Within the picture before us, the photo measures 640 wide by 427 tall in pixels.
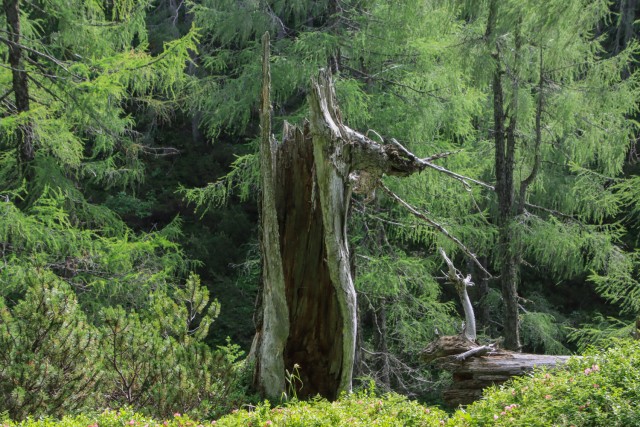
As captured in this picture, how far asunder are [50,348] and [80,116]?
4.04 meters

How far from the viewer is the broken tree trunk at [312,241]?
5836 mm

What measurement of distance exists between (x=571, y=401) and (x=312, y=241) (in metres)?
2.67

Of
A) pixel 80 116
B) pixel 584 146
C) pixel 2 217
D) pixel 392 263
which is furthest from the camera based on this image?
pixel 584 146

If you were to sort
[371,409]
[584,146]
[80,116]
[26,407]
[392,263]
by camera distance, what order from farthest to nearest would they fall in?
[584,146], [392,263], [80,116], [26,407], [371,409]

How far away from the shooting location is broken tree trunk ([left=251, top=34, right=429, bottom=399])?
584 cm

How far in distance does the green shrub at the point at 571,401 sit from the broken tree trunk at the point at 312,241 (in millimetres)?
1758

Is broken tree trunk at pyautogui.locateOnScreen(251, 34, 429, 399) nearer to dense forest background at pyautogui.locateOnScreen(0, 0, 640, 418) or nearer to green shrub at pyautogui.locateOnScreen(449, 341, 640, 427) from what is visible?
dense forest background at pyautogui.locateOnScreen(0, 0, 640, 418)

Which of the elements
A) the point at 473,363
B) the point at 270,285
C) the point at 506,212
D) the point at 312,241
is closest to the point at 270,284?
the point at 270,285

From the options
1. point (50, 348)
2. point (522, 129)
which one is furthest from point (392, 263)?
point (50, 348)

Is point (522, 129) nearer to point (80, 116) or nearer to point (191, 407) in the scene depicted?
point (80, 116)

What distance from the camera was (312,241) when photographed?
20.5 feet

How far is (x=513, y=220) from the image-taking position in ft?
34.3

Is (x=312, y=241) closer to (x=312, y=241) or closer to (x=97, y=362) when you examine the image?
(x=312, y=241)

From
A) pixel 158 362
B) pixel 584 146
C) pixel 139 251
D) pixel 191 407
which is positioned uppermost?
pixel 584 146
